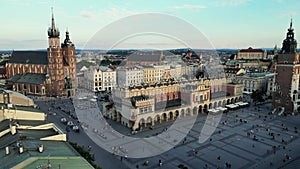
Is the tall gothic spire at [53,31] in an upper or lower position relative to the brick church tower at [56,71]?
upper

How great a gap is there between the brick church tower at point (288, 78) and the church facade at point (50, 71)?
53289mm

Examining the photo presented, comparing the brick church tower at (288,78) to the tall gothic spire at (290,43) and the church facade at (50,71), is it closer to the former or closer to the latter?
the tall gothic spire at (290,43)

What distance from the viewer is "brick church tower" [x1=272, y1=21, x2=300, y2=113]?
52719mm

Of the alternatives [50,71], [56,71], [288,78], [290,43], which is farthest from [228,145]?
[50,71]

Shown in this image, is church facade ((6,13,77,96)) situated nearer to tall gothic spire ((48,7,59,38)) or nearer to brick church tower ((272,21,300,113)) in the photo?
tall gothic spire ((48,7,59,38))

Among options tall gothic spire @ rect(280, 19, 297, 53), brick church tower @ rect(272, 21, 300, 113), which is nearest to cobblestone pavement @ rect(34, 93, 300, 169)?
brick church tower @ rect(272, 21, 300, 113)

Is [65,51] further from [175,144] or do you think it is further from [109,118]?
[175,144]

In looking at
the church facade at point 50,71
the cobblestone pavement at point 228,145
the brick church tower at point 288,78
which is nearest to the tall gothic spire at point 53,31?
the church facade at point 50,71

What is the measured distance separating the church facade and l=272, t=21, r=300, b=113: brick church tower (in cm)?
5329

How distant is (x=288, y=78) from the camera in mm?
53156

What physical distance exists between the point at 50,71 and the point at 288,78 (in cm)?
6008

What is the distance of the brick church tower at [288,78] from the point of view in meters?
52.7

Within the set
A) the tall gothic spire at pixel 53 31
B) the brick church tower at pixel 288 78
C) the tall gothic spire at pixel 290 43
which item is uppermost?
the tall gothic spire at pixel 53 31

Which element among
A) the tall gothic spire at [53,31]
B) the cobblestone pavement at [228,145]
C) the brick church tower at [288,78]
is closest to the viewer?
the cobblestone pavement at [228,145]
